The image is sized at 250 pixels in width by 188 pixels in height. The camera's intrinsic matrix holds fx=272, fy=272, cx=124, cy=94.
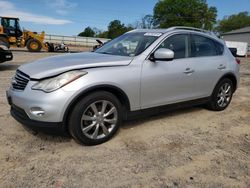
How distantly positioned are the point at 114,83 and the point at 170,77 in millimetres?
1107

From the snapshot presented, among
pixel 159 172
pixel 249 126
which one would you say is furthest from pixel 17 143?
pixel 249 126

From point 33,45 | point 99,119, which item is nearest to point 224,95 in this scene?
point 99,119

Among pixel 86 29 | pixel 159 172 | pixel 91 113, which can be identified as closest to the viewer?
pixel 159 172

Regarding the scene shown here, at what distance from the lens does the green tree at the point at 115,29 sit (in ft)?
232

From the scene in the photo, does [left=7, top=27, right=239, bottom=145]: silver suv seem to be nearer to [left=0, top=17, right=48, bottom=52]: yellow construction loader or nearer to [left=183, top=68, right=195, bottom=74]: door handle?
[left=183, top=68, right=195, bottom=74]: door handle

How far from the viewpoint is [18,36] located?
21.6 m

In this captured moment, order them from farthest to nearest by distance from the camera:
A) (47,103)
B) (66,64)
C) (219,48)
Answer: (219,48)
(66,64)
(47,103)

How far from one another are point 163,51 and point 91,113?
4.66ft

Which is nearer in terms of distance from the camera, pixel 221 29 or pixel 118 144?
pixel 118 144

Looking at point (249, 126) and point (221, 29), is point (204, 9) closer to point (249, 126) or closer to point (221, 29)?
point (221, 29)

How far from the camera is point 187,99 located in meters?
4.90

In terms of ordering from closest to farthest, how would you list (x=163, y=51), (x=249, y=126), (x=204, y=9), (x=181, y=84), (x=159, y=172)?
(x=159, y=172) → (x=163, y=51) → (x=181, y=84) → (x=249, y=126) → (x=204, y=9)

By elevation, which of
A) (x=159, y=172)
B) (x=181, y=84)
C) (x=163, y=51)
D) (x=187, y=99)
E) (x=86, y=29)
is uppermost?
(x=86, y=29)

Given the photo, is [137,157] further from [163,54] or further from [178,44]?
[178,44]
